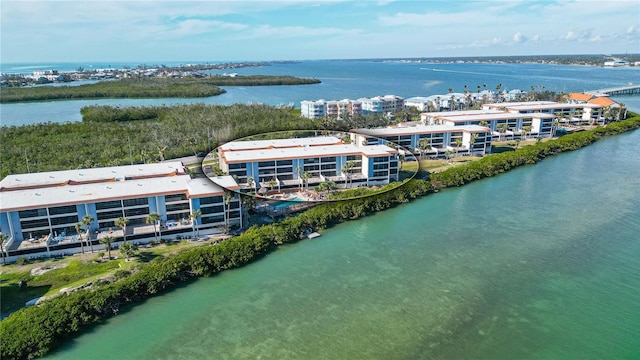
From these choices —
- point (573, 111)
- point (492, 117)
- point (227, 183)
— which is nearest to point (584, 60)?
point (573, 111)

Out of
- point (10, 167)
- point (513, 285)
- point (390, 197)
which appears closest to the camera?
point (513, 285)

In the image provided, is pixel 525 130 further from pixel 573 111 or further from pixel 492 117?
pixel 573 111

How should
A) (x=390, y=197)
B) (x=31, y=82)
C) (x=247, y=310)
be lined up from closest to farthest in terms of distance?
(x=247, y=310)
(x=390, y=197)
(x=31, y=82)

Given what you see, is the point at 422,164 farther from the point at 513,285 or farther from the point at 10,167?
the point at 10,167

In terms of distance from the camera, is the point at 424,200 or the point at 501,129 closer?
the point at 424,200

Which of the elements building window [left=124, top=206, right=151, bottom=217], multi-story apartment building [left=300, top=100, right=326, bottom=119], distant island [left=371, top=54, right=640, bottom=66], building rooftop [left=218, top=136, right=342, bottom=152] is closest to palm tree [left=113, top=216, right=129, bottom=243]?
building window [left=124, top=206, right=151, bottom=217]

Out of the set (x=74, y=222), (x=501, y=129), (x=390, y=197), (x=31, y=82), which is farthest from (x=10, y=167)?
(x=31, y=82)

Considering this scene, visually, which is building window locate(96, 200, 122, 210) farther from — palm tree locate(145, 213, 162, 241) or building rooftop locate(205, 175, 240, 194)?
building rooftop locate(205, 175, 240, 194)
